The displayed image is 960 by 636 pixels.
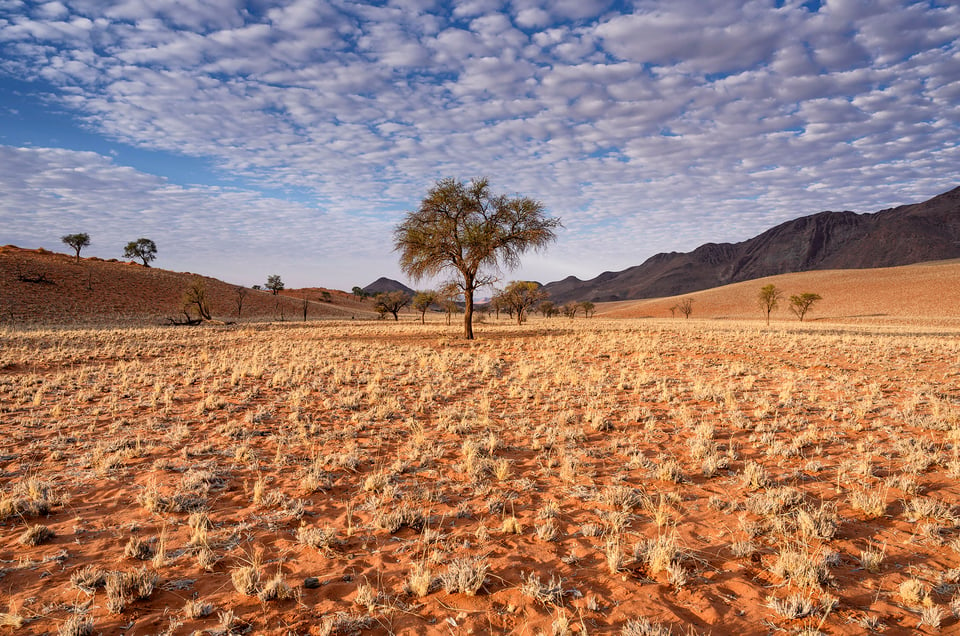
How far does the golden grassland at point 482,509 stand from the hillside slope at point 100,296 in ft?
153

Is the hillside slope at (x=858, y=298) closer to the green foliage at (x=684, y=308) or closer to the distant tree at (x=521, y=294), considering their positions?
the green foliage at (x=684, y=308)

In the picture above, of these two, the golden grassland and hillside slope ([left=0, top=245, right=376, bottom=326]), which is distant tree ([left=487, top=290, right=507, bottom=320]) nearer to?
the golden grassland

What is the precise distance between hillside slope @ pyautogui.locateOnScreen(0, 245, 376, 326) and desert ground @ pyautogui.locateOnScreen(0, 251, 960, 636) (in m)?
46.1

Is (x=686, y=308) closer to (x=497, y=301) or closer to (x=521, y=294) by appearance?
(x=521, y=294)

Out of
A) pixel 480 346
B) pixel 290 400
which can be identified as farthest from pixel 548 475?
pixel 480 346

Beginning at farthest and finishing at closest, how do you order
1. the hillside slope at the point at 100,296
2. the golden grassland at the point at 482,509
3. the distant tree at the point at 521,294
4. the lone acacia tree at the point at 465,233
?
the distant tree at the point at 521,294 → the hillside slope at the point at 100,296 → the lone acacia tree at the point at 465,233 → the golden grassland at the point at 482,509

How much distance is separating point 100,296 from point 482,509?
256 ft

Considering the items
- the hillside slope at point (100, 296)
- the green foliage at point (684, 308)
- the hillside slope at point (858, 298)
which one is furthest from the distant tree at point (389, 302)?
the green foliage at point (684, 308)

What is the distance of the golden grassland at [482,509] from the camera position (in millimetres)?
3781

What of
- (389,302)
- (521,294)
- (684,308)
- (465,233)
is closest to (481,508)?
(465,233)

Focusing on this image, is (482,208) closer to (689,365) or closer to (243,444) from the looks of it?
(689,365)

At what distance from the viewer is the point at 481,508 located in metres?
5.83

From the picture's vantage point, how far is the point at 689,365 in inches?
665

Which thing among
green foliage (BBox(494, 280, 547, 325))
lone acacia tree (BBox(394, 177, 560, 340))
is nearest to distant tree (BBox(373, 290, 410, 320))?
green foliage (BBox(494, 280, 547, 325))
